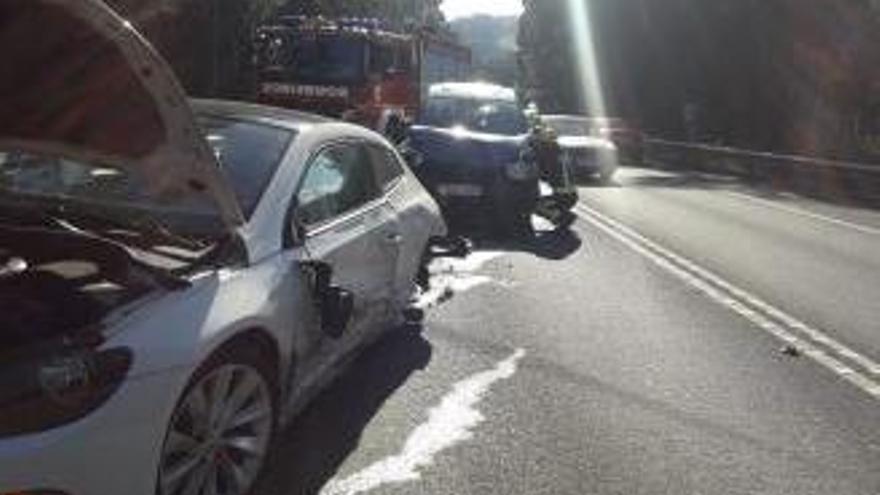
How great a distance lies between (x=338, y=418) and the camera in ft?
22.9

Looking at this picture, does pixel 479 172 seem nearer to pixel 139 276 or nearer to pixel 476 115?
pixel 476 115

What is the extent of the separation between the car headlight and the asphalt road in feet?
4.91

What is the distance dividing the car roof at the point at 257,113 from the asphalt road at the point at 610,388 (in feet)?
4.67

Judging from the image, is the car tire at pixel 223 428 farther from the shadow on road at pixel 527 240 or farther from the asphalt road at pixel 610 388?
the shadow on road at pixel 527 240

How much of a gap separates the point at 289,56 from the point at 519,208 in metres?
8.67

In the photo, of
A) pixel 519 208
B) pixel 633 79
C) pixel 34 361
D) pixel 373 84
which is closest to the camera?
pixel 34 361

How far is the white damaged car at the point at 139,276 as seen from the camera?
436 cm

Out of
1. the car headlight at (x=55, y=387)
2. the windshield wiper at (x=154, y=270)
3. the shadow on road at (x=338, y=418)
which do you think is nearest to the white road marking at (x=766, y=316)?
the shadow on road at (x=338, y=418)

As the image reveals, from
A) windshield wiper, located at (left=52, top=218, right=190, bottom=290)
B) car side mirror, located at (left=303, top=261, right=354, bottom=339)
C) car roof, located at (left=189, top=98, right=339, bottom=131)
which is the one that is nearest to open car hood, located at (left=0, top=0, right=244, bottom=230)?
windshield wiper, located at (left=52, top=218, right=190, bottom=290)

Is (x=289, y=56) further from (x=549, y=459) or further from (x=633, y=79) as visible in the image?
(x=633, y=79)

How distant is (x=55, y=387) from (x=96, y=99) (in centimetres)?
113

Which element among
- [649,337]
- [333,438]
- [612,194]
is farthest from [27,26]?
[612,194]

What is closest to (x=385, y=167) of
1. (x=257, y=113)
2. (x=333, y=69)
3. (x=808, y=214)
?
(x=257, y=113)

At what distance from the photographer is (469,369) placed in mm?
8367
